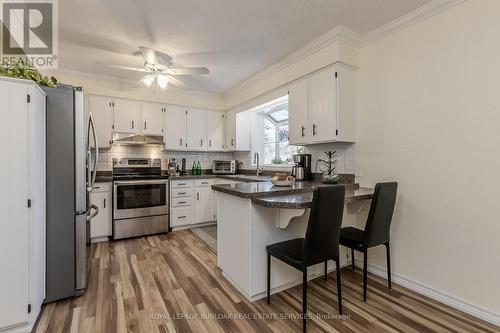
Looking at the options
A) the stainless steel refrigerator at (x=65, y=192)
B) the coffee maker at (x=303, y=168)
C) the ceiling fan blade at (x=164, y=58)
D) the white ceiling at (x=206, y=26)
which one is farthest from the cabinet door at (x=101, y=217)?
the coffee maker at (x=303, y=168)

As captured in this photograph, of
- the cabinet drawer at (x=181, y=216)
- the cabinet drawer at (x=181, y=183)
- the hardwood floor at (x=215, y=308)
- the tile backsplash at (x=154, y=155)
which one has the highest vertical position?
the tile backsplash at (x=154, y=155)

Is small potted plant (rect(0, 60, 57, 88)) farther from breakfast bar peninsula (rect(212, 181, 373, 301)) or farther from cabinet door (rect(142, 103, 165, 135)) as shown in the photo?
cabinet door (rect(142, 103, 165, 135))

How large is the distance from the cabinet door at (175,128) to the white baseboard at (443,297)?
3.64 meters

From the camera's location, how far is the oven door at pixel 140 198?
359 centimetres

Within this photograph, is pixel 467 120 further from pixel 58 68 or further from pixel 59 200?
pixel 58 68

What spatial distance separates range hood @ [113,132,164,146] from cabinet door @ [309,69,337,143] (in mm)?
2718

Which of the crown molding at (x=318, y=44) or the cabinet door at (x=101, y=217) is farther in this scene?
the cabinet door at (x=101, y=217)

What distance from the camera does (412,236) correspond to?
224 centimetres

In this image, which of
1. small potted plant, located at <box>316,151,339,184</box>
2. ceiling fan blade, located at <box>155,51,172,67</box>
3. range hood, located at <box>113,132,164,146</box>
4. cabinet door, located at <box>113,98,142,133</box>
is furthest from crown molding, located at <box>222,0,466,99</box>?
cabinet door, located at <box>113,98,142,133</box>

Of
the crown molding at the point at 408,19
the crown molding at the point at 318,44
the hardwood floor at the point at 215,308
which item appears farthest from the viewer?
the crown molding at the point at 318,44

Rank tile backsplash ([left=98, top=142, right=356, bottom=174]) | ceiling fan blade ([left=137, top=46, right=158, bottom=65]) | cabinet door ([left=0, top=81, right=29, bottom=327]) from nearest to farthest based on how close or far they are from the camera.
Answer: cabinet door ([left=0, top=81, right=29, bottom=327]), ceiling fan blade ([left=137, top=46, right=158, bottom=65]), tile backsplash ([left=98, top=142, right=356, bottom=174])

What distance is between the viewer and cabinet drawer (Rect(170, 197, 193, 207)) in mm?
4017

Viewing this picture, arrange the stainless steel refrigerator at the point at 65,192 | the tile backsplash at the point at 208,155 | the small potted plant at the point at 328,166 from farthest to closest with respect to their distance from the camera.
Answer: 1. the tile backsplash at the point at 208,155
2. the small potted plant at the point at 328,166
3. the stainless steel refrigerator at the point at 65,192

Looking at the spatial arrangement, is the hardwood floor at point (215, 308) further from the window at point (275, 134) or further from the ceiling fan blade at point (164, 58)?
the ceiling fan blade at point (164, 58)
